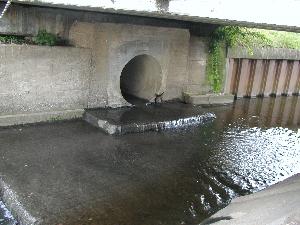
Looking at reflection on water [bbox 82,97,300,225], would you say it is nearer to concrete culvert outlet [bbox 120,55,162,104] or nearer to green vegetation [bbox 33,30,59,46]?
concrete culvert outlet [bbox 120,55,162,104]

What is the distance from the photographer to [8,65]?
1041 centimetres

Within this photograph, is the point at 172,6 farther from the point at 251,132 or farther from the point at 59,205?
the point at 251,132

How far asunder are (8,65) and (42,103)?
5.06 feet

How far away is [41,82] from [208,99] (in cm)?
762

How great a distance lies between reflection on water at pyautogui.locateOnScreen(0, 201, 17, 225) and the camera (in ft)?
20.5

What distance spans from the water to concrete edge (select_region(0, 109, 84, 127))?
1.48ft

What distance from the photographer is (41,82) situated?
1110 cm

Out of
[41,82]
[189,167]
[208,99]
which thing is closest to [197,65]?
[208,99]

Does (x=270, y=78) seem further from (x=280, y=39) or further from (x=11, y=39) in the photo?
(x=11, y=39)

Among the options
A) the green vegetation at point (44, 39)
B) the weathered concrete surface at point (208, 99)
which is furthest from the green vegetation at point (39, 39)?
the weathered concrete surface at point (208, 99)

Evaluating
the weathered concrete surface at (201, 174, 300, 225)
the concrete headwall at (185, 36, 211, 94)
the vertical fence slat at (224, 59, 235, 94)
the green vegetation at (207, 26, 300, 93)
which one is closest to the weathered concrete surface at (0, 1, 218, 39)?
the concrete headwall at (185, 36, 211, 94)

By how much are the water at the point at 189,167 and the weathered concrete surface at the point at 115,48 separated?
7.18 feet

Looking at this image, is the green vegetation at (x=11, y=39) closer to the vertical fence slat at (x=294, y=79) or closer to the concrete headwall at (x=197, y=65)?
the concrete headwall at (x=197, y=65)

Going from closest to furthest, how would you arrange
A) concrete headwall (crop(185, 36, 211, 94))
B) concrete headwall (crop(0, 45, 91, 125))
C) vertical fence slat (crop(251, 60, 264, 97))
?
concrete headwall (crop(0, 45, 91, 125)) < concrete headwall (crop(185, 36, 211, 94)) < vertical fence slat (crop(251, 60, 264, 97))
